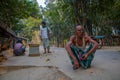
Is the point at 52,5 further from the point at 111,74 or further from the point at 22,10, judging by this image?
the point at 111,74

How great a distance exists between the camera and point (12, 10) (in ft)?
39.1

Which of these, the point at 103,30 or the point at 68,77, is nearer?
the point at 68,77

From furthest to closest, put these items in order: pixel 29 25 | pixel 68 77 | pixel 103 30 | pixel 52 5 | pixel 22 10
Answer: pixel 29 25, pixel 52 5, pixel 103 30, pixel 22 10, pixel 68 77

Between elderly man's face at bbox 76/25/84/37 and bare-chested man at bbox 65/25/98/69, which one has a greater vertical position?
elderly man's face at bbox 76/25/84/37

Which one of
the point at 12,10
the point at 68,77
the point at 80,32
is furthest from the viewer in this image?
the point at 12,10

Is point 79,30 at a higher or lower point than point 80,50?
higher

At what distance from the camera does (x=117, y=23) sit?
22000 mm

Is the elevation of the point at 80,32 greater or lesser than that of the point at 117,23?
lesser

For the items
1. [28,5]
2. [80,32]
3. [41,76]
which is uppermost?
[28,5]

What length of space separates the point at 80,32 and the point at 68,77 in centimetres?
131

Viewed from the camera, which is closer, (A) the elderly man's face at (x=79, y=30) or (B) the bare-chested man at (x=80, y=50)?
(B) the bare-chested man at (x=80, y=50)

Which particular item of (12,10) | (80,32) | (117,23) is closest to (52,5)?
(117,23)

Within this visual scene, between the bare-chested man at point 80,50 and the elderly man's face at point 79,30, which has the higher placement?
the elderly man's face at point 79,30

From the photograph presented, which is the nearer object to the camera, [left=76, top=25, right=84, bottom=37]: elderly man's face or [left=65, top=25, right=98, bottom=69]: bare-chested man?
[left=65, top=25, right=98, bottom=69]: bare-chested man
